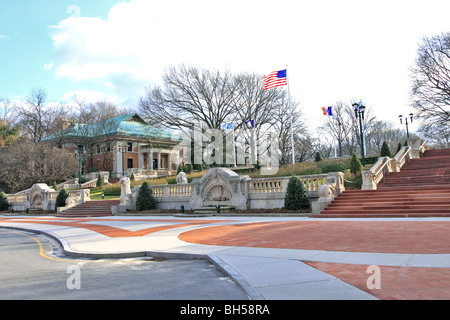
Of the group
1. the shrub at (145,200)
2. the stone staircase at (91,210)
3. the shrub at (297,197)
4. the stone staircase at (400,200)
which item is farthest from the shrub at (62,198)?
the stone staircase at (400,200)

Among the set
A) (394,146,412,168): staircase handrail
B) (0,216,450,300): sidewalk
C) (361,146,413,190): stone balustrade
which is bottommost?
(0,216,450,300): sidewalk

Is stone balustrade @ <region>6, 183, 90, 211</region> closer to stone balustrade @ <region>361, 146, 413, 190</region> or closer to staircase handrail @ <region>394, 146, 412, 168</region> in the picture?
stone balustrade @ <region>361, 146, 413, 190</region>

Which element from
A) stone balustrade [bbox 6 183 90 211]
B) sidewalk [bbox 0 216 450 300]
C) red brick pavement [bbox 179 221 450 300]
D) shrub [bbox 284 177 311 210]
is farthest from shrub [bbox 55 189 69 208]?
red brick pavement [bbox 179 221 450 300]

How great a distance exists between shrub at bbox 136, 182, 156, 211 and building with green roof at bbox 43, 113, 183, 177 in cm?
3331

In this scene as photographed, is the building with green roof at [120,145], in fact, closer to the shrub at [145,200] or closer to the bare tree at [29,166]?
the bare tree at [29,166]

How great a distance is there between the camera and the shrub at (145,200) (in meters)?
26.7

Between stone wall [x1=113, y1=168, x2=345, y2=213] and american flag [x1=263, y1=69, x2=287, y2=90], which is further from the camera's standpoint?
american flag [x1=263, y1=69, x2=287, y2=90]

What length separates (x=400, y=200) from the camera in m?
16.9

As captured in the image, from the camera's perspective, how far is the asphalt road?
5445 mm

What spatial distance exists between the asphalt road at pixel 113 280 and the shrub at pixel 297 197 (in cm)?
1146

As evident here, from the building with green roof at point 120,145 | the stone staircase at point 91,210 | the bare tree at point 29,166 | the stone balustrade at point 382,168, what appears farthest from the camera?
the building with green roof at point 120,145

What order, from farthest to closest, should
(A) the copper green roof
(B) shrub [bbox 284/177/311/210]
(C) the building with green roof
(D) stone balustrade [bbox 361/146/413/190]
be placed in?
(C) the building with green roof < (A) the copper green roof < (D) stone balustrade [bbox 361/146/413/190] < (B) shrub [bbox 284/177/311/210]

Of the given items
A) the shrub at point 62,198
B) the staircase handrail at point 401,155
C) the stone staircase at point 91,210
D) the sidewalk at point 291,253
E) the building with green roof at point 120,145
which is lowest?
the stone staircase at point 91,210
